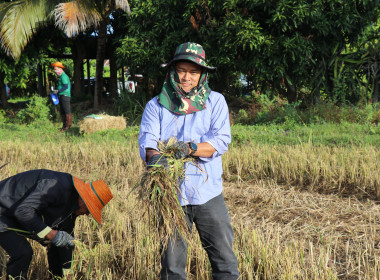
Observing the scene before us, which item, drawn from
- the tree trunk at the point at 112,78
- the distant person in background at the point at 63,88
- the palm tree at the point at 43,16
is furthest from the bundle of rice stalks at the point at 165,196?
the tree trunk at the point at 112,78

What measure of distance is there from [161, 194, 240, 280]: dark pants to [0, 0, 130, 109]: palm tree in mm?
8781

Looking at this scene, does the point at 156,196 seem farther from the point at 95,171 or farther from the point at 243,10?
the point at 243,10

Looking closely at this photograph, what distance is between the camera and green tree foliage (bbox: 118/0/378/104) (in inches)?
357

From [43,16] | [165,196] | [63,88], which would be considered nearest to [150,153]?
[165,196]

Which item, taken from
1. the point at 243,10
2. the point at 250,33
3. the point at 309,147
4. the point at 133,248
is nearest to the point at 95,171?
the point at 133,248

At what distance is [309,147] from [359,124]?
2.75 metres

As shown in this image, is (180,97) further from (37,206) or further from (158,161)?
(37,206)

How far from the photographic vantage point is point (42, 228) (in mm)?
2553

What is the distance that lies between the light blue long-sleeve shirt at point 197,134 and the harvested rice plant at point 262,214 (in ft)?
1.02

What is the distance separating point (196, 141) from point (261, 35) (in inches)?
298

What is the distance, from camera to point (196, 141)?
2256 millimetres

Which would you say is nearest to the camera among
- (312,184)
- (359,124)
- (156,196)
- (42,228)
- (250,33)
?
(156,196)

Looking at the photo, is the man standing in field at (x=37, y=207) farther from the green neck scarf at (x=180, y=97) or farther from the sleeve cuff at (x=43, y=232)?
the green neck scarf at (x=180, y=97)

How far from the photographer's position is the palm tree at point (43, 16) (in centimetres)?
994
